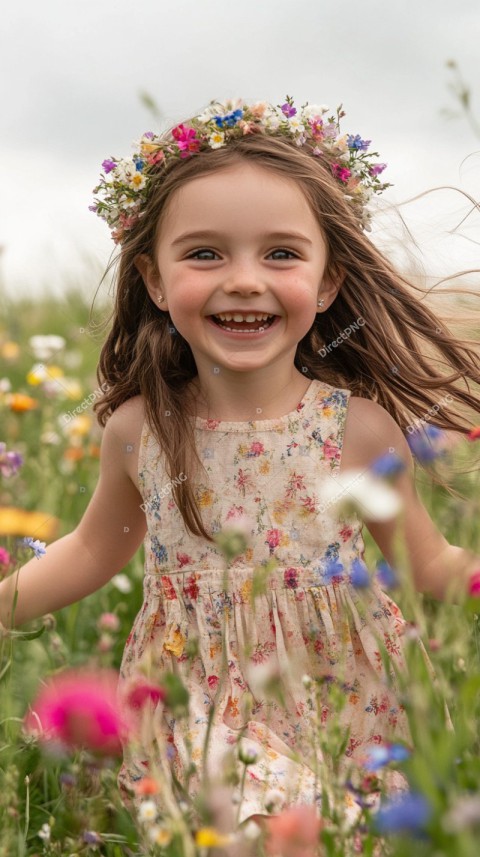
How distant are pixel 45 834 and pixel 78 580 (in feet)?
2.29

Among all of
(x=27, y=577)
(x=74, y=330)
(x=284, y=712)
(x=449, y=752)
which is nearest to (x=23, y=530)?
(x=27, y=577)

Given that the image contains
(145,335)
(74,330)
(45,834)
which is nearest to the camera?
(45,834)

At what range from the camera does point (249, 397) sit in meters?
2.38

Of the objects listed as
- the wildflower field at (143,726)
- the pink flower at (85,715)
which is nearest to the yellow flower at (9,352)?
the wildflower field at (143,726)

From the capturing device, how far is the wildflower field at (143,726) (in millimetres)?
1203

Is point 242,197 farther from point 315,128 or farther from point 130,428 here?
point 130,428

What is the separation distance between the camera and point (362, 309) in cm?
250

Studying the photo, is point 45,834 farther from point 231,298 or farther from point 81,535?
point 231,298

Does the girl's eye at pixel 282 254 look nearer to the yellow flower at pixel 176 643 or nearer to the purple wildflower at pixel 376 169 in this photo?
the purple wildflower at pixel 376 169

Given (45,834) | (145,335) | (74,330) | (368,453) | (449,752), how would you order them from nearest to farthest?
(449,752) < (45,834) < (368,453) < (145,335) < (74,330)

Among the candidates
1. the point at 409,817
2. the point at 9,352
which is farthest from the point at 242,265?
the point at 9,352

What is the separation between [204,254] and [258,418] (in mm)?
363

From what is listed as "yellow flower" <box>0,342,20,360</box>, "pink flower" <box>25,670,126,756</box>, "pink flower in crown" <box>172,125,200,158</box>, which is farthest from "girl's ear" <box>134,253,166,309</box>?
"yellow flower" <box>0,342,20,360</box>

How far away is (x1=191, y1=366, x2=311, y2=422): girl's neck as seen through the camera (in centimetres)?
238
